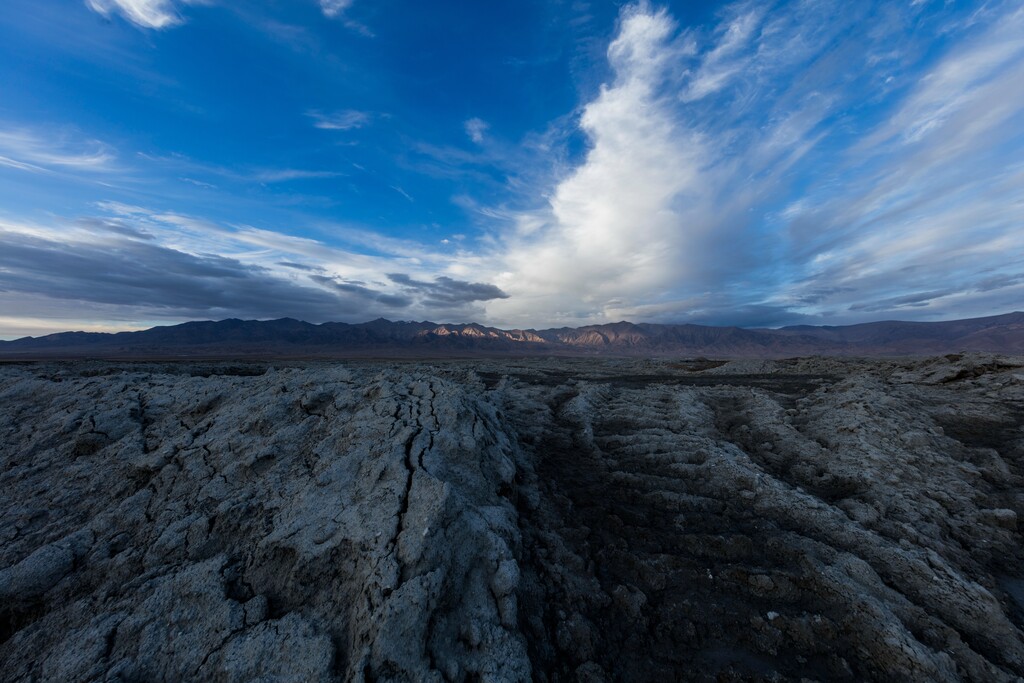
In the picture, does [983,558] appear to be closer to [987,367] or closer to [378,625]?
[378,625]

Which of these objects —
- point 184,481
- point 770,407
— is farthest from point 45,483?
point 770,407

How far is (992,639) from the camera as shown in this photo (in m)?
4.24

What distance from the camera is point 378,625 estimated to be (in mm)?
3479

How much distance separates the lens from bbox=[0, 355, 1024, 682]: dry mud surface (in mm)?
3658

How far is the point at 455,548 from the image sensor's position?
13.9 feet

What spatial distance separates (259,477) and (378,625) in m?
3.21

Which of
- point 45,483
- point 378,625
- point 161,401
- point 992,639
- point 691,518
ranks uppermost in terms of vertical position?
point 161,401

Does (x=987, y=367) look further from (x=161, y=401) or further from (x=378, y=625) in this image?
(x=161, y=401)

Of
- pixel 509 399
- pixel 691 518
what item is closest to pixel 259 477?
pixel 691 518

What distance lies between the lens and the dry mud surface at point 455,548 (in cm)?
366

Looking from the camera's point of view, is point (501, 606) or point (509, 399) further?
point (509, 399)

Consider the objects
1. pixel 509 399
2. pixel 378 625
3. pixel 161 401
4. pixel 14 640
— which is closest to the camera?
pixel 378 625

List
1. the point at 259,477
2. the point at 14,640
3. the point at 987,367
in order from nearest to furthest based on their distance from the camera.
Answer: the point at 14,640
the point at 259,477
the point at 987,367

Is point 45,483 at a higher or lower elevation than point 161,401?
lower
